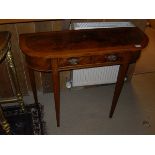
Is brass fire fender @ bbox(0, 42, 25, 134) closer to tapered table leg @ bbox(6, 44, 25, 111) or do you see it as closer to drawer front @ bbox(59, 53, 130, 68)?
tapered table leg @ bbox(6, 44, 25, 111)

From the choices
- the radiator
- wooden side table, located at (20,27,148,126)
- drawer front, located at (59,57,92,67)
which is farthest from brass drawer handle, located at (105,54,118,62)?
the radiator

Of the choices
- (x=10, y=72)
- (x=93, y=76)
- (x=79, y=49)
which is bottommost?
(x=93, y=76)

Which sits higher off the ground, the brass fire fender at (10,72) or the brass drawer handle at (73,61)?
the brass drawer handle at (73,61)

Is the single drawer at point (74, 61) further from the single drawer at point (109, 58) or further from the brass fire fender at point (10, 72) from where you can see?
the brass fire fender at point (10, 72)

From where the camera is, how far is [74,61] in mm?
1466

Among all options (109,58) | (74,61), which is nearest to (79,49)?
(74,61)

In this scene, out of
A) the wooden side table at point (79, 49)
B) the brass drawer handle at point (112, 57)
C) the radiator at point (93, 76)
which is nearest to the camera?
the wooden side table at point (79, 49)

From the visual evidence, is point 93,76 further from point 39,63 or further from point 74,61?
point 39,63

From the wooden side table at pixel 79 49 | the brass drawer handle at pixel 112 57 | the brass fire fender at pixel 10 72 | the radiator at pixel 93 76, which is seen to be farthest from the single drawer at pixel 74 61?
the radiator at pixel 93 76

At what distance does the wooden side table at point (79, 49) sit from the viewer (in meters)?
1.39

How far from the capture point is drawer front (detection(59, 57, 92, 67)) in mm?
1445

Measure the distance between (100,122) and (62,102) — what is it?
1.60ft
